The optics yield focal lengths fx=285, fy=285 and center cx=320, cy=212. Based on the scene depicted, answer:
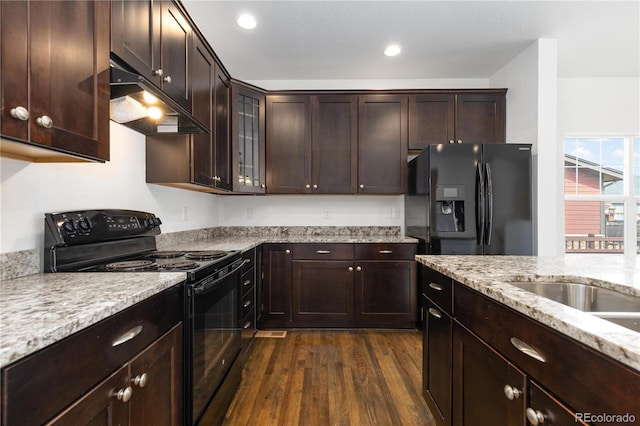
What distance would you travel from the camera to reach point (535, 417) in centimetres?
75

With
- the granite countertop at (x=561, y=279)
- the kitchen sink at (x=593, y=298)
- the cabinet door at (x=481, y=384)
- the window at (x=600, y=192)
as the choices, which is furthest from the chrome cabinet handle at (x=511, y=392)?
the window at (x=600, y=192)

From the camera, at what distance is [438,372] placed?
1.45 metres

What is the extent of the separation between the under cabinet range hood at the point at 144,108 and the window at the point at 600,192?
4.11 metres

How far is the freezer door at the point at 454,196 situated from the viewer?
8.22 ft

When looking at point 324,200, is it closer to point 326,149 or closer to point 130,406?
point 326,149

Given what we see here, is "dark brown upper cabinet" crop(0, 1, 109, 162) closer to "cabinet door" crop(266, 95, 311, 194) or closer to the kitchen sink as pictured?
the kitchen sink

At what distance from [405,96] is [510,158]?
1223mm

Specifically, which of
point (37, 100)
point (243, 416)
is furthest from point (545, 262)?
point (37, 100)

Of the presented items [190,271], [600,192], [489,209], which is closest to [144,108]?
[190,271]

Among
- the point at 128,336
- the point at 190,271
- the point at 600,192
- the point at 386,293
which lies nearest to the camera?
the point at 128,336

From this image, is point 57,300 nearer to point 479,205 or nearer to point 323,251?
point 323,251

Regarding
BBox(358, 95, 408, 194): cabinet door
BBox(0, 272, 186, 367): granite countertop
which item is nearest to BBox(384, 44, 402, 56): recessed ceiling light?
BBox(358, 95, 408, 194): cabinet door

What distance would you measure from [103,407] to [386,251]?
8.02 ft

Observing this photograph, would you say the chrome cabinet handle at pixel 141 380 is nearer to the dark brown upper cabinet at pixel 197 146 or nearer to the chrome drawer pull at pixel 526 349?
the chrome drawer pull at pixel 526 349
